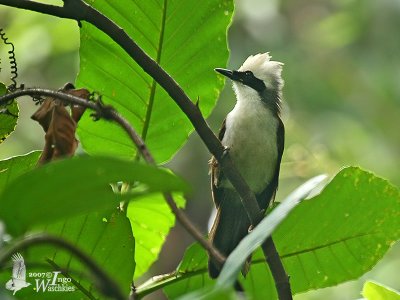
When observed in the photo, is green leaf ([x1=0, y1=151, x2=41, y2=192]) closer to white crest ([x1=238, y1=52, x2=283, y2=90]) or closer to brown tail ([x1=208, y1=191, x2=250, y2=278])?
brown tail ([x1=208, y1=191, x2=250, y2=278])

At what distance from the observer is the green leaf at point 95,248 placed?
194 cm

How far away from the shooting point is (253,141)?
3982 mm

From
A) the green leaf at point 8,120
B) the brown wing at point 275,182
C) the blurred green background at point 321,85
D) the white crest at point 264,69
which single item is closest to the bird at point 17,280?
the green leaf at point 8,120

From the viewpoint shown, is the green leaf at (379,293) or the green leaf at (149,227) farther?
the green leaf at (149,227)

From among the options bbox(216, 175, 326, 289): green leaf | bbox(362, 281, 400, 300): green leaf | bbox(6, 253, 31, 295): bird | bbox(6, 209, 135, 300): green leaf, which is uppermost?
bbox(6, 209, 135, 300): green leaf

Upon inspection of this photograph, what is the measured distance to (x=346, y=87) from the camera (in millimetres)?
12523

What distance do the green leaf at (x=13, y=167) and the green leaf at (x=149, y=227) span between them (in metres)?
0.52

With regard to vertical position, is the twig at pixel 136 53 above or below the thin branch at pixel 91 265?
above

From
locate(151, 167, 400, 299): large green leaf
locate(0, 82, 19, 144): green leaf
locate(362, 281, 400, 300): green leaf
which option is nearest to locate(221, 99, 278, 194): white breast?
locate(151, 167, 400, 299): large green leaf

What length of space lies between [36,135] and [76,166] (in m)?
8.51

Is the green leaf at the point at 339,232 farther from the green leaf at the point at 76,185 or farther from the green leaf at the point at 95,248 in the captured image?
the green leaf at the point at 76,185

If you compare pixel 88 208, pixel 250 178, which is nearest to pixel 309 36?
pixel 250 178

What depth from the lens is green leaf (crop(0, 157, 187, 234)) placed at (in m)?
0.98

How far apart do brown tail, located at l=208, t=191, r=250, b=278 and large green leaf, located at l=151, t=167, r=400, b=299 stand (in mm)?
1149
